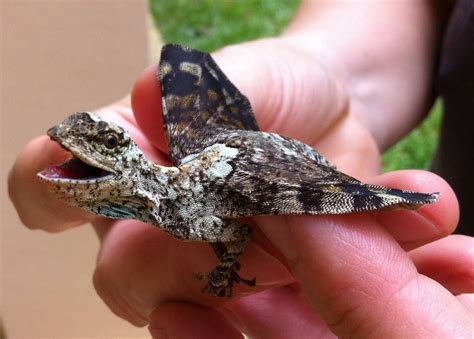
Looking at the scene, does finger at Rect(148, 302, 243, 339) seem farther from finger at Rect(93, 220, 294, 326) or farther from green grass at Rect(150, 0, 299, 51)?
green grass at Rect(150, 0, 299, 51)

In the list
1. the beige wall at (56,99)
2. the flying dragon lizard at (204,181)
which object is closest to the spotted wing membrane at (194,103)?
the flying dragon lizard at (204,181)

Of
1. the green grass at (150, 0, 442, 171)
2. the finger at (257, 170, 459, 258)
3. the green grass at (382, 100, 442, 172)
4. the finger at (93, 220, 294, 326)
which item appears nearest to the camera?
the finger at (257, 170, 459, 258)

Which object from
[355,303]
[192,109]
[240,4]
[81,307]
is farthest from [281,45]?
[240,4]

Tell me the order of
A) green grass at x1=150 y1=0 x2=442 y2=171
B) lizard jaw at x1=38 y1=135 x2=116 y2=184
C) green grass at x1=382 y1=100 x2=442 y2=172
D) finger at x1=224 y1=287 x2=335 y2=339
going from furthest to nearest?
green grass at x1=150 y1=0 x2=442 y2=171 < green grass at x1=382 y1=100 x2=442 y2=172 < finger at x1=224 y1=287 x2=335 y2=339 < lizard jaw at x1=38 y1=135 x2=116 y2=184

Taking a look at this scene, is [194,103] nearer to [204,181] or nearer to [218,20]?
[204,181]

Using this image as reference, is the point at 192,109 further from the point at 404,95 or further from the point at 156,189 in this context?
the point at 404,95

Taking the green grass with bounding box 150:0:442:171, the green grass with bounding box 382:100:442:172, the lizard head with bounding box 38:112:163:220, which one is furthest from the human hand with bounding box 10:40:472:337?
the green grass with bounding box 150:0:442:171

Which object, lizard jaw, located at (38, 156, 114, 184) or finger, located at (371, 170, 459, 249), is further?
finger, located at (371, 170, 459, 249)

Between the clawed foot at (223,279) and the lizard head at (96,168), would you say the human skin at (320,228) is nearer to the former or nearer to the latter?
the clawed foot at (223,279)
